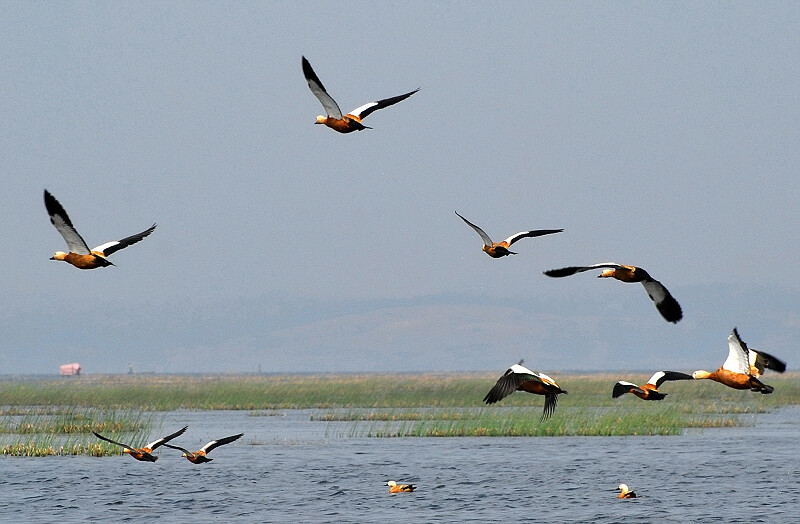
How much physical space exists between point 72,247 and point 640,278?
348 inches

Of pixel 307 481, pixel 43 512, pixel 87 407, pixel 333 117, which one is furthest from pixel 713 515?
pixel 87 407

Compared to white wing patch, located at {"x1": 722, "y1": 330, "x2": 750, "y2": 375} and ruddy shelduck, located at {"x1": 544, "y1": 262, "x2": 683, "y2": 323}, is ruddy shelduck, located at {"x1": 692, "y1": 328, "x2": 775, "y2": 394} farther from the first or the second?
ruddy shelduck, located at {"x1": 544, "y1": 262, "x2": 683, "y2": 323}

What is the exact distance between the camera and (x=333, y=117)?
19.5 m

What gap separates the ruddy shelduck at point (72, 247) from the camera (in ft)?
58.3

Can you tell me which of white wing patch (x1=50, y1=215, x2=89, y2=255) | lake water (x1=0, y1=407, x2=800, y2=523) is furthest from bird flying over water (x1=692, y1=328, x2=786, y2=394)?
white wing patch (x1=50, y1=215, x2=89, y2=255)

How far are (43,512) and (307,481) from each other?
804 cm

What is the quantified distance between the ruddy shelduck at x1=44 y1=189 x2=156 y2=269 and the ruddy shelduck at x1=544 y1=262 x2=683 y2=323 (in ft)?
23.1

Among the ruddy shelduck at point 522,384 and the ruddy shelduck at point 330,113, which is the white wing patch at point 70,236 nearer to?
the ruddy shelduck at point 330,113

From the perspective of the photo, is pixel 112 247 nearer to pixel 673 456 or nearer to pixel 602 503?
pixel 602 503

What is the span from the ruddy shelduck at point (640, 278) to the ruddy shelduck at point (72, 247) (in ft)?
23.1

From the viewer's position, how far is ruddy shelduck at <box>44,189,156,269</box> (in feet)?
58.3

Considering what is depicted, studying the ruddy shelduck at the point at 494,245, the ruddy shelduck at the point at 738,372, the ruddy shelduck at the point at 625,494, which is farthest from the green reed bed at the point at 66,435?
the ruddy shelduck at the point at 738,372

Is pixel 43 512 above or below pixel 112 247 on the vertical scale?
below

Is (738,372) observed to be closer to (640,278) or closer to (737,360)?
(737,360)
